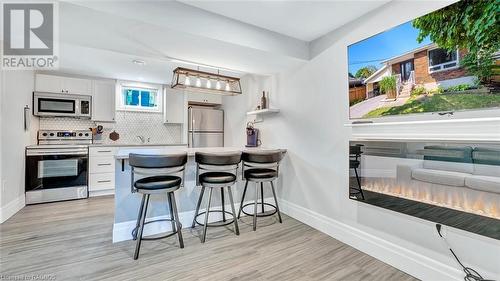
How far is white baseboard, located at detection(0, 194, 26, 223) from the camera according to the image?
113 inches

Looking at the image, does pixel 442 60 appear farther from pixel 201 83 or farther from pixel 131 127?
pixel 131 127

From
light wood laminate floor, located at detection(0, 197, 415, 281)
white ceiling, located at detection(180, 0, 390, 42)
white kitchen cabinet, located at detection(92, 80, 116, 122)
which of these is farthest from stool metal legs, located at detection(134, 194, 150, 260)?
white kitchen cabinet, located at detection(92, 80, 116, 122)

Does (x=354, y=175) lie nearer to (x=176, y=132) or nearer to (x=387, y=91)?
(x=387, y=91)

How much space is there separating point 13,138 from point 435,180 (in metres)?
4.97

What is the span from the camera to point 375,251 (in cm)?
214

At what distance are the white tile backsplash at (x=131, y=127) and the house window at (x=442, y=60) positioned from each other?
15.8ft

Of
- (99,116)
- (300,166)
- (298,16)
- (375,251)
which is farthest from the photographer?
(99,116)

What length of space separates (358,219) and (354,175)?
0.47 m

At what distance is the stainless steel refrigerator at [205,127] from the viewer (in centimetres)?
498

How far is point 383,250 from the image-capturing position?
2.07 m

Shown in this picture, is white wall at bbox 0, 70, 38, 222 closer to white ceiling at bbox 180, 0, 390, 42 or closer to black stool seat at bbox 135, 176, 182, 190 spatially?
black stool seat at bbox 135, 176, 182, 190

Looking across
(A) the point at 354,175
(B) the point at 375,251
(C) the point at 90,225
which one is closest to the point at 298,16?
(A) the point at 354,175

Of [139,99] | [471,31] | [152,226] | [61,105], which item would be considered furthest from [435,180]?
[61,105]

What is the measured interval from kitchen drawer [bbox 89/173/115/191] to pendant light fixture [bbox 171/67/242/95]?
99.9 inches
